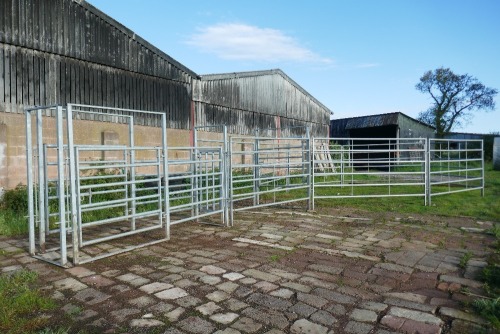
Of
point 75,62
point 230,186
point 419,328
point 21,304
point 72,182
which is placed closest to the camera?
point 419,328

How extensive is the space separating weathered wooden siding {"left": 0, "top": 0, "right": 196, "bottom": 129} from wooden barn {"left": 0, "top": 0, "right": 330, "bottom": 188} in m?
0.02

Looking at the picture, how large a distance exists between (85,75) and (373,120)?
1975 cm

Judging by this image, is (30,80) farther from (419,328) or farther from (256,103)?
(256,103)

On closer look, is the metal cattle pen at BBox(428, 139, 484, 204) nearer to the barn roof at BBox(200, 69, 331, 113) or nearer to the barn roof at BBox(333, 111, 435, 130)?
the barn roof at BBox(333, 111, 435, 130)

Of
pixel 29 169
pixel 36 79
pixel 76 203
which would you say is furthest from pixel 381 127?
pixel 29 169

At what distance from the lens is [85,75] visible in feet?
33.5

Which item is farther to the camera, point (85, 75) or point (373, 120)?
point (373, 120)

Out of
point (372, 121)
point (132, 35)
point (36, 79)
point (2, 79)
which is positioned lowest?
point (2, 79)

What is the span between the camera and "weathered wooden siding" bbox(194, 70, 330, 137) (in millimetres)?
14758

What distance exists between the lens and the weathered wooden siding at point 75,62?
8766 mm

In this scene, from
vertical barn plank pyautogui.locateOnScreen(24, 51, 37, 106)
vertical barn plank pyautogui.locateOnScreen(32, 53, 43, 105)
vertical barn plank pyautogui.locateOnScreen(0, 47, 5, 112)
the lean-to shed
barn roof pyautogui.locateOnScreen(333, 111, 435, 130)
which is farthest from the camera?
the lean-to shed

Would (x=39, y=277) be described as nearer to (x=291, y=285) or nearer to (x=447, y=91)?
(x=291, y=285)

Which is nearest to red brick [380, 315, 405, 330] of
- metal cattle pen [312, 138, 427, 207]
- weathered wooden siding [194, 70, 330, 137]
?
metal cattle pen [312, 138, 427, 207]

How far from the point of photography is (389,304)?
10.6ft
